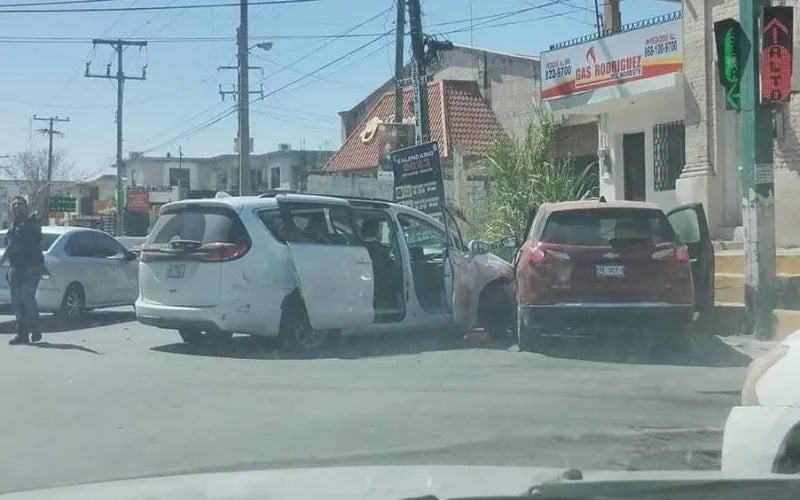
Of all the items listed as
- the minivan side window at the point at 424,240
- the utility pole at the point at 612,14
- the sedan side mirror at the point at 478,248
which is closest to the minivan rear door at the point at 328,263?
the minivan side window at the point at 424,240

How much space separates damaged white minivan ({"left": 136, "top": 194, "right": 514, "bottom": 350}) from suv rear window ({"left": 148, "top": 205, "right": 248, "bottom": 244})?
11 mm

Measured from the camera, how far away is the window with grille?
20.1 m

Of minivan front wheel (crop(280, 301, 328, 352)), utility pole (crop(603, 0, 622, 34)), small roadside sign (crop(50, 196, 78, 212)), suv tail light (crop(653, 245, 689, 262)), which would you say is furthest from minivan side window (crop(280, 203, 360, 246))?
small roadside sign (crop(50, 196, 78, 212))

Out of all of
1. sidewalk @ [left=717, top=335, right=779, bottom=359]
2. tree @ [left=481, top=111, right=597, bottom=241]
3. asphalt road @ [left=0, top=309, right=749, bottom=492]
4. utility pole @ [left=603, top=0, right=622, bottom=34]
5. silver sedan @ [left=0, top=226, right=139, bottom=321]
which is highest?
utility pole @ [left=603, top=0, right=622, bottom=34]

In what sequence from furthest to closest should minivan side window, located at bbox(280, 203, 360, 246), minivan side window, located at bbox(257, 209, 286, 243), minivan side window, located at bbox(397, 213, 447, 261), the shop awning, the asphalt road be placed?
the shop awning
minivan side window, located at bbox(397, 213, 447, 261)
minivan side window, located at bbox(280, 203, 360, 246)
minivan side window, located at bbox(257, 209, 286, 243)
the asphalt road

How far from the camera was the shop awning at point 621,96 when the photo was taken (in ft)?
61.5

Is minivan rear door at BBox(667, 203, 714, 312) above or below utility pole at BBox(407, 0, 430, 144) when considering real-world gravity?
below

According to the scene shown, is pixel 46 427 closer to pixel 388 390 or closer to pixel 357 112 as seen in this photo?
pixel 388 390

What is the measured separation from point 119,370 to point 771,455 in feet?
23.4

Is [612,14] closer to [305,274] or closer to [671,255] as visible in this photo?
[671,255]

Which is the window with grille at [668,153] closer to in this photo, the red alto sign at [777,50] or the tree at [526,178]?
the tree at [526,178]

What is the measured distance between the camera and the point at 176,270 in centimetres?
1145

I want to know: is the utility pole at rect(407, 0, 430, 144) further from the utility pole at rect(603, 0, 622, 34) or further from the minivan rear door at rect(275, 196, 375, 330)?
the minivan rear door at rect(275, 196, 375, 330)

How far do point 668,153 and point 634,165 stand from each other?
57.8 inches
